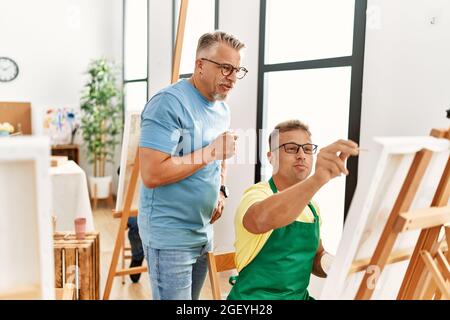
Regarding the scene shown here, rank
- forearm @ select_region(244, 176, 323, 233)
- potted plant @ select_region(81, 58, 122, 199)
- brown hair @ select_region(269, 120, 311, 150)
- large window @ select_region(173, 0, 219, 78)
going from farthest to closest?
potted plant @ select_region(81, 58, 122, 199) < large window @ select_region(173, 0, 219, 78) < brown hair @ select_region(269, 120, 311, 150) < forearm @ select_region(244, 176, 323, 233)

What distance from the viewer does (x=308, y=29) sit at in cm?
220

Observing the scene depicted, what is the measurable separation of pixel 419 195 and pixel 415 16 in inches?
28.1

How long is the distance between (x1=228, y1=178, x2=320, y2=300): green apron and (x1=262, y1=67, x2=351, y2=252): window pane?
0.80 meters

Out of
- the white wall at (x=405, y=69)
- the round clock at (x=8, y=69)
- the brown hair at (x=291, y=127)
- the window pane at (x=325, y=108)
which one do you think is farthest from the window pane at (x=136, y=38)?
the brown hair at (x=291, y=127)

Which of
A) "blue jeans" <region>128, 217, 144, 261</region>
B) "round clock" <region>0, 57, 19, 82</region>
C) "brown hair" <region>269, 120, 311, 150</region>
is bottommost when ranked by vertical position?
"blue jeans" <region>128, 217, 144, 261</region>

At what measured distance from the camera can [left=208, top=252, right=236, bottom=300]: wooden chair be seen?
53.1 inches

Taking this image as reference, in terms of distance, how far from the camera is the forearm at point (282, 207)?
39.1 inches

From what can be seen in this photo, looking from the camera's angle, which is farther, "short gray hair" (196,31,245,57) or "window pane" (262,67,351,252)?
"window pane" (262,67,351,252)

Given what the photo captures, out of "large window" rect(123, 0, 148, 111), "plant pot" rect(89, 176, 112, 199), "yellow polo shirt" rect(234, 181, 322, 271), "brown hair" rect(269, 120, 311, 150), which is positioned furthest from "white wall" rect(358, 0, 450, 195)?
"plant pot" rect(89, 176, 112, 199)

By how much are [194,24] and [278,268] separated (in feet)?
7.97

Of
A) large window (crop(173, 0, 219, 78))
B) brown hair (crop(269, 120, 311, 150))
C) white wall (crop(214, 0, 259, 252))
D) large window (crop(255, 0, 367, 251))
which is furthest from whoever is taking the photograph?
large window (crop(173, 0, 219, 78))

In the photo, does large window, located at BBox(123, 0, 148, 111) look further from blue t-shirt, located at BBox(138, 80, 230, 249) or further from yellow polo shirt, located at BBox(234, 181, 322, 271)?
yellow polo shirt, located at BBox(234, 181, 322, 271)

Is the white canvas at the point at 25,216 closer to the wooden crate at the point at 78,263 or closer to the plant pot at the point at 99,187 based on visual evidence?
the wooden crate at the point at 78,263
